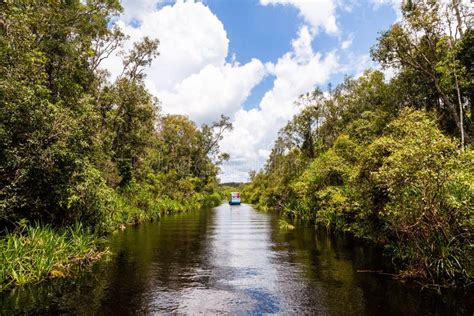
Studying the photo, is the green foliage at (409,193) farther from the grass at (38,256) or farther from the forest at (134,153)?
the grass at (38,256)

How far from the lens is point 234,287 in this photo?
466 inches

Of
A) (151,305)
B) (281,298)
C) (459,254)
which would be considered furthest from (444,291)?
(151,305)

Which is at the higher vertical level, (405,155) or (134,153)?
(134,153)

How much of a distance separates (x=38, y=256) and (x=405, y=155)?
1391 centimetres

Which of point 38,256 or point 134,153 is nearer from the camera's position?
point 38,256

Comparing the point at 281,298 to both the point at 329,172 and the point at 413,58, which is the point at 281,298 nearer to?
the point at 329,172

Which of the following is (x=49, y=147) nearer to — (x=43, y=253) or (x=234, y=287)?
(x=43, y=253)

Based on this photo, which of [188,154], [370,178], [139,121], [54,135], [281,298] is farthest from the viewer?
[188,154]

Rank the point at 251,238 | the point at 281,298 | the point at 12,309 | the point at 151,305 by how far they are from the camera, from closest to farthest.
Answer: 1. the point at 12,309
2. the point at 151,305
3. the point at 281,298
4. the point at 251,238

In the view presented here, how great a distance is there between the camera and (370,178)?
1727 centimetres

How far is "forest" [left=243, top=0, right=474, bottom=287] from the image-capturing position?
36.7 feet

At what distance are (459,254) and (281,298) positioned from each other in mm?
6242

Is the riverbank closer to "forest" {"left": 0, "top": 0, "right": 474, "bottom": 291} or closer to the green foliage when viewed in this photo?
"forest" {"left": 0, "top": 0, "right": 474, "bottom": 291}

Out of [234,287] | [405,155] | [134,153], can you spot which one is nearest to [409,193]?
[405,155]
